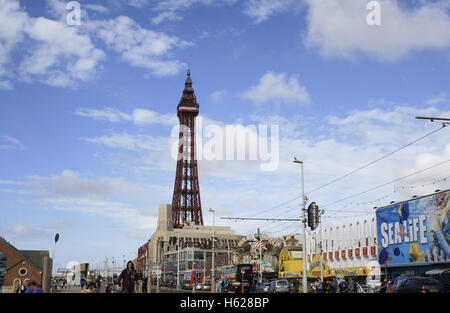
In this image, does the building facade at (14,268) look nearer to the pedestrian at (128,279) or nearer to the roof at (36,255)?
the roof at (36,255)

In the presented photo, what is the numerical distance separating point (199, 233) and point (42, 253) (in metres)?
70.2

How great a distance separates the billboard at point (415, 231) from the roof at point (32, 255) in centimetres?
4827

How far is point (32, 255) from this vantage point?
74875 millimetres

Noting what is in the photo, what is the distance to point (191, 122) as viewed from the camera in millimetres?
151125

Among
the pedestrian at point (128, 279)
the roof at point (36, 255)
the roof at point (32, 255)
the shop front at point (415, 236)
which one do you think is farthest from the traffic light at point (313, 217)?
the roof at point (36, 255)

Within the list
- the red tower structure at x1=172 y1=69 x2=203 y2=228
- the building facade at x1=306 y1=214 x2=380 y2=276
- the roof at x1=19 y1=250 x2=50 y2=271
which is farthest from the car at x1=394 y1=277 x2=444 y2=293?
the red tower structure at x1=172 y1=69 x2=203 y2=228

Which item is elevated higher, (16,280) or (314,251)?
(314,251)

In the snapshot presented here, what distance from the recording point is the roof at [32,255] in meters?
63.8

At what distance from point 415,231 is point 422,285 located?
1965 cm

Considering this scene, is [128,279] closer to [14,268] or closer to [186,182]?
[14,268]

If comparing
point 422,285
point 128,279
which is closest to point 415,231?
point 422,285

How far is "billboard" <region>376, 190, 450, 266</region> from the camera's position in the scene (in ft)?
117
